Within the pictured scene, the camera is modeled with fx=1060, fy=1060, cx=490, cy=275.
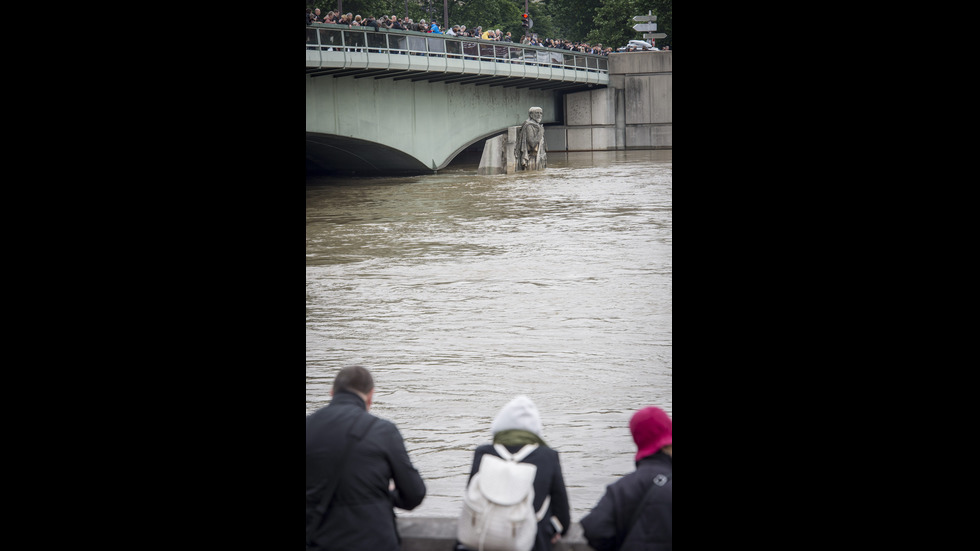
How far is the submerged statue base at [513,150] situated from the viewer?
32.3 metres

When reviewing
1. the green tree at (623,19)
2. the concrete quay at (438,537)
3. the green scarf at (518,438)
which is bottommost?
the concrete quay at (438,537)

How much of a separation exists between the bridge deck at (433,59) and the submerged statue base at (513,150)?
1848mm

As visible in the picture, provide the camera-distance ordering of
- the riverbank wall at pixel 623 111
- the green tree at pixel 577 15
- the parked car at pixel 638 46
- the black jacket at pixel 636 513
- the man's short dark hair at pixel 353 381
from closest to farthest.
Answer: the black jacket at pixel 636 513 < the man's short dark hair at pixel 353 381 < the riverbank wall at pixel 623 111 < the parked car at pixel 638 46 < the green tree at pixel 577 15

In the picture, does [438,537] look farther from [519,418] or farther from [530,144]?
[530,144]

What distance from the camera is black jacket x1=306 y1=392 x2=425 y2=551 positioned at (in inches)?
154

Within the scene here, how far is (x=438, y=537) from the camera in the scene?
4184mm

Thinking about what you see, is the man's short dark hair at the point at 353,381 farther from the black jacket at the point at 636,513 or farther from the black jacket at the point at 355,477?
the black jacket at the point at 636,513

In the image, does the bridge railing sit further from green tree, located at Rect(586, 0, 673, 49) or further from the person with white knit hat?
the person with white knit hat

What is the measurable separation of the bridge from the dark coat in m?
21.5

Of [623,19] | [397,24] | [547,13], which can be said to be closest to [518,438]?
[397,24]

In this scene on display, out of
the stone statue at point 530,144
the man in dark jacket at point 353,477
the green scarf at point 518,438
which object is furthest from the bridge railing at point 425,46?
the green scarf at point 518,438
